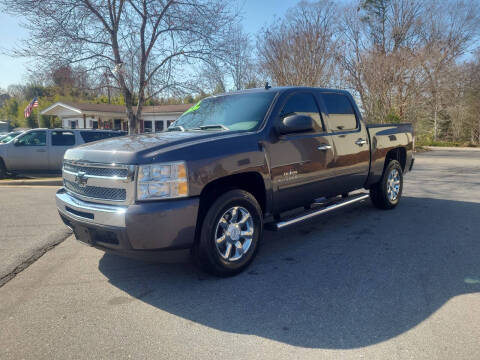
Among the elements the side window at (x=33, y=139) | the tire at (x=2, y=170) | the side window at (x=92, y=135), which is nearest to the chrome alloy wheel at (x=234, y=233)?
the side window at (x=92, y=135)

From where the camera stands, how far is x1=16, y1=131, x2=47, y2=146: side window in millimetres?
11938

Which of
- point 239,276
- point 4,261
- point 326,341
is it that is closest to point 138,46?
point 4,261

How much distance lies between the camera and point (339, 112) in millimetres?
5453

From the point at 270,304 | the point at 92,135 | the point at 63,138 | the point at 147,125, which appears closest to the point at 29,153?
the point at 63,138

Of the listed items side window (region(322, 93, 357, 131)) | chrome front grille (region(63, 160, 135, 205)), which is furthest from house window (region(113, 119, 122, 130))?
chrome front grille (region(63, 160, 135, 205))

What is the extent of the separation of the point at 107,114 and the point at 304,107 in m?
30.9

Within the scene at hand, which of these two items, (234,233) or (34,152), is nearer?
(234,233)

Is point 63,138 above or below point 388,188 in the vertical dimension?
above

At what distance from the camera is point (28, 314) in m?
3.12

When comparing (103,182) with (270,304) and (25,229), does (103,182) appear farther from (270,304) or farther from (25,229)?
(25,229)

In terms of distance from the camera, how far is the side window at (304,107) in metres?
4.62

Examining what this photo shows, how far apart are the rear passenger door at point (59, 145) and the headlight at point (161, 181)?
32.5ft

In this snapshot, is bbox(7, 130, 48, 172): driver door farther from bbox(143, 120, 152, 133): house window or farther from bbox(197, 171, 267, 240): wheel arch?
bbox(143, 120, 152, 133): house window

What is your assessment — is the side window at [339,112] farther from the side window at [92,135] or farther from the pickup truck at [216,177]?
the side window at [92,135]
